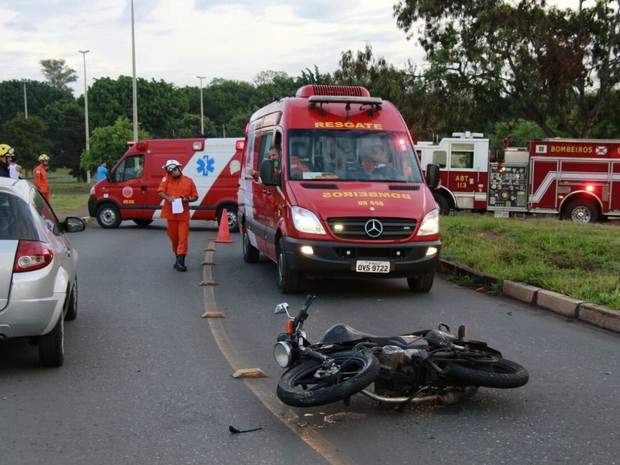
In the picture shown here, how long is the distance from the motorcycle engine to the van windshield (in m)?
5.02

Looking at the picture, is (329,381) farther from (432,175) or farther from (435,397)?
Result: (432,175)

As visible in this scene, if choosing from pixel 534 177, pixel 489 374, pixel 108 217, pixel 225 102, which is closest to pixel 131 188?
pixel 108 217

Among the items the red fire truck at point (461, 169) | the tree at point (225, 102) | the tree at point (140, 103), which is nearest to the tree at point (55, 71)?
the tree at point (225, 102)

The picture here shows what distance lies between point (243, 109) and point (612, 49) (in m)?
77.8

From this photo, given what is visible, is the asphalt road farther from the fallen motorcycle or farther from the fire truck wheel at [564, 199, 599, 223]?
the fire truck wheel at [564, 199, 599, 223]

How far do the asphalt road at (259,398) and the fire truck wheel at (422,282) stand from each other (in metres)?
0.40

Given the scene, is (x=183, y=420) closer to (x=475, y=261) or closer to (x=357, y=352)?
(x=357, y=352)

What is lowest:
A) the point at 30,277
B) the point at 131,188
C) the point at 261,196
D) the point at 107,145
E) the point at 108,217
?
the point at 108,217

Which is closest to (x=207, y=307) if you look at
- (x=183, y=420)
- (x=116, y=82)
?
(x=183, y=420)

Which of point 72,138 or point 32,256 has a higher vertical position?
point 72,138

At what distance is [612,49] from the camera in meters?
29.2

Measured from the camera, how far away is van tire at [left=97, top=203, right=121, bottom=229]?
20078mm

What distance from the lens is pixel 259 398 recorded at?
5.00 metres

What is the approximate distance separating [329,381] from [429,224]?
192 inches
